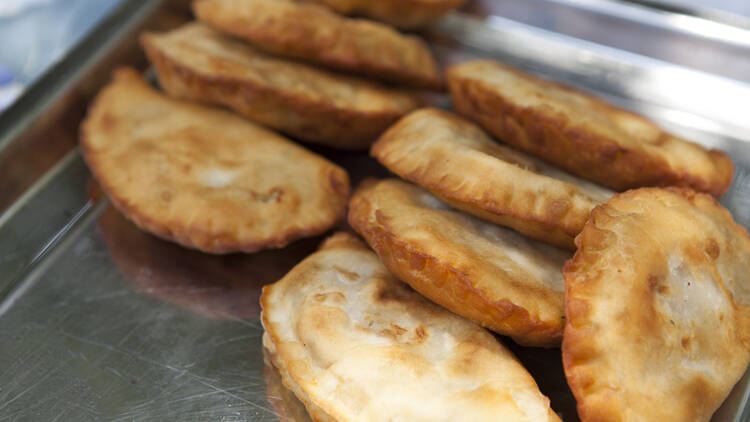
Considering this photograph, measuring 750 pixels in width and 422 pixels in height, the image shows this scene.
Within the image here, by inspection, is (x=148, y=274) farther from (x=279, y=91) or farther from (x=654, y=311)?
(x=654, y=311)

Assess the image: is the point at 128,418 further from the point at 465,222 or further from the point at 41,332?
the point at 465,222

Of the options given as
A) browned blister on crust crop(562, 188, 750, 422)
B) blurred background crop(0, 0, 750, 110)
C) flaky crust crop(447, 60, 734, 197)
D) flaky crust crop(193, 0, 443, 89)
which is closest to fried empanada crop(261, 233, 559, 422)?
browned blister on crust crop(562, 188, 750, 422)

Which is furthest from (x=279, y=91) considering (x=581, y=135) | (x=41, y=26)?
(x=41, y=26)

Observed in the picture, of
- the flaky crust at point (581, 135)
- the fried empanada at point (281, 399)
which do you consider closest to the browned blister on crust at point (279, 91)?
the flaky crust at point (581, 135)

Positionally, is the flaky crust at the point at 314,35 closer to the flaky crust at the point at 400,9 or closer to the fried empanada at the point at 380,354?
the flaky crust at the point at 400,9

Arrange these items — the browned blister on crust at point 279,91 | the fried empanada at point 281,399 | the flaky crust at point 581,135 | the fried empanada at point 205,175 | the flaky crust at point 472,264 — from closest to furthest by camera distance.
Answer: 1. the flaky crust at point 472,264
2. the fried empanada at point 281,399
3. the flaky crust at point 581,135
4. the fried empanada at point 205,175
5. the browned blister on crust at point 279,91

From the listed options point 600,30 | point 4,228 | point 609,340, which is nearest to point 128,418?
point 4,228
